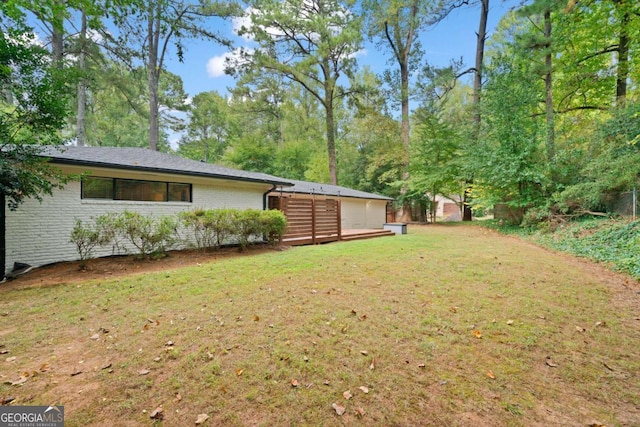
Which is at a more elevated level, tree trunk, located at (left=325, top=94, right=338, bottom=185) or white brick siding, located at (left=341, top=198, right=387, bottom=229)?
tree trunk, located at (left=325, top=94, right=338, bottom=185)

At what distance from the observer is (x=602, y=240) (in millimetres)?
7621

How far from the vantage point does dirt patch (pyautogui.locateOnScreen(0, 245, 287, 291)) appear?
5.38 metres

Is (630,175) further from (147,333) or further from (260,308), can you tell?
(147,333)

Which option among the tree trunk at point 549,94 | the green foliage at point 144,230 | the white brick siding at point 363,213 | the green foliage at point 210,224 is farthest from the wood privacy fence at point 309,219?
the tree trunk at point 549,94

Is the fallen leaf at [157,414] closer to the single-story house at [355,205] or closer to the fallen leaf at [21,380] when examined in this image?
the fallen leaf at [21,380]

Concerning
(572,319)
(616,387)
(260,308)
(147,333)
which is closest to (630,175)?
(572,319)

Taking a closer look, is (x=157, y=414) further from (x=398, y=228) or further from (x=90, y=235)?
(x=398, y=228)

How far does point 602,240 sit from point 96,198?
13920 mm

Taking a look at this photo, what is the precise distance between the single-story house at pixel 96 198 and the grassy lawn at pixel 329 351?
7.13 feet

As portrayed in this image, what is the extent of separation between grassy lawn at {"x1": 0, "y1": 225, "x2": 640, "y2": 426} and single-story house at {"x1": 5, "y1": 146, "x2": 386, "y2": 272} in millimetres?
2174

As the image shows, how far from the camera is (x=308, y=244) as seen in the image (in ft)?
34.7

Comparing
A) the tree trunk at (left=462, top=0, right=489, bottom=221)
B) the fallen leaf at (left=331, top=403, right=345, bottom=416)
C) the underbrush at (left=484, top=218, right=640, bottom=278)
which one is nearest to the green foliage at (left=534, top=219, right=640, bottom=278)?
the underbrush at (left=484, top=218, right=640, bottom=278)

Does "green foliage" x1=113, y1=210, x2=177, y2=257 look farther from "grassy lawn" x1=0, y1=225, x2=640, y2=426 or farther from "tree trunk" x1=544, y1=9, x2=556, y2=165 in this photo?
"tree trunk" x1=544, y1=9, x2=556, y2=165

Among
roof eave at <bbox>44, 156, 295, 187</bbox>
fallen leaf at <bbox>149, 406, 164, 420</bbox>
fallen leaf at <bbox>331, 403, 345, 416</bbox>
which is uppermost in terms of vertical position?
roof eave at <bbox>44, 156, 295, 187</bbox>
